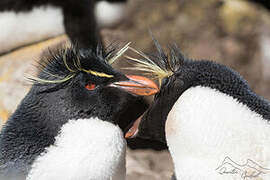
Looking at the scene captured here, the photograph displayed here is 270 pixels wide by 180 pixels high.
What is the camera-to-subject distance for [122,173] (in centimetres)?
197

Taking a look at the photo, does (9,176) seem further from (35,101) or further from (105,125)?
(105,125)

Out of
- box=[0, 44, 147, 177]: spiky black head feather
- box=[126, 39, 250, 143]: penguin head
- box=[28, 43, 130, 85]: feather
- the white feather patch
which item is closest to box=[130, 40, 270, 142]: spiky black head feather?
box=[126, 39, 250, 143]: penguin head

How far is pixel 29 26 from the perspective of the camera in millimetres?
3912

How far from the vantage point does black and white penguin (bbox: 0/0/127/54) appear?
12.5ft

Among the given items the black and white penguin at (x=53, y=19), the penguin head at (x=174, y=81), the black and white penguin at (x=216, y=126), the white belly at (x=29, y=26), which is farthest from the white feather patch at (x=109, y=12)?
the black and white penguin at (x=216, y=126)

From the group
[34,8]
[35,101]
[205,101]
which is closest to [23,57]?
[34,8]

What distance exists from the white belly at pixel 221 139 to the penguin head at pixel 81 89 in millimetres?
233

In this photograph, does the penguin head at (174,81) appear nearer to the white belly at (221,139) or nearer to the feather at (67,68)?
the white belly at (221,139)

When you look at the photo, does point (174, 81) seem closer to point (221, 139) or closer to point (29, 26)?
point (221, 139)

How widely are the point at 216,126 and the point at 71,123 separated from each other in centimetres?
57

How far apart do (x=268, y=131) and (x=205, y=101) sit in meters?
0.27

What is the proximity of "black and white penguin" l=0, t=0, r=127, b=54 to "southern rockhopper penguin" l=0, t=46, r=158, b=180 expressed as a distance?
1907 mm

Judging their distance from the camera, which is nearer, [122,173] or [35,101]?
[35,101]

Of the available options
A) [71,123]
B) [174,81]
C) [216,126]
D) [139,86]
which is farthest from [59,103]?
[216,126]
